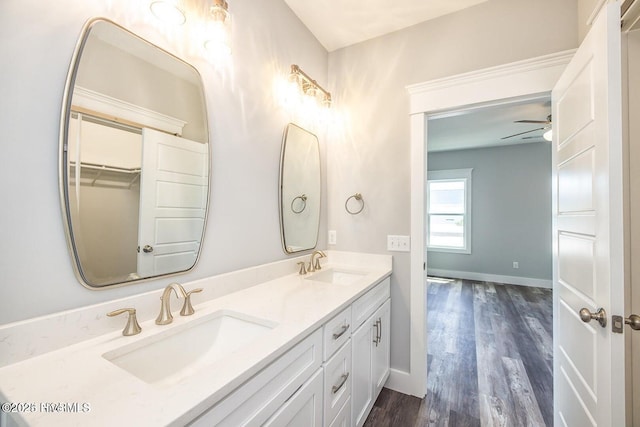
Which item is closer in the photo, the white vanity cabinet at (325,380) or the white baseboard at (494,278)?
the white vanity cabinet at (325,380)

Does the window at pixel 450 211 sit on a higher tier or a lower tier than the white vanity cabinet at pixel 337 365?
higher

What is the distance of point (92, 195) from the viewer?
2.83 ft

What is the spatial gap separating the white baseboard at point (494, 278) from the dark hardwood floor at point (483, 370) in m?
0.86

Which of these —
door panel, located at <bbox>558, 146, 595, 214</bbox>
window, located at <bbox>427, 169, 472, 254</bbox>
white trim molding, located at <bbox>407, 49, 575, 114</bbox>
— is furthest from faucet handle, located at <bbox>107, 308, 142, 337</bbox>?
window, located at <bbox>427, 169, 472, 254</bbox>

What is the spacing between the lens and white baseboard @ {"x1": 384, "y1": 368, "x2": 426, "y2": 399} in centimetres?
190

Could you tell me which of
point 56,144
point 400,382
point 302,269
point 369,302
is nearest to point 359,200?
point 302,269

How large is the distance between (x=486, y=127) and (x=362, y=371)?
12.9 ft

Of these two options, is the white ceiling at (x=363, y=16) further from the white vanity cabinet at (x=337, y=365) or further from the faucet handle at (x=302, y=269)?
the white vanity cabinet at (x=337, y=365)

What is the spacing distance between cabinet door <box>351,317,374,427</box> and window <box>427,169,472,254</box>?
4.43 m

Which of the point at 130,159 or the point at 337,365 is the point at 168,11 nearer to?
the point at 130,159

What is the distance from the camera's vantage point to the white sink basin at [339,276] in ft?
6.27

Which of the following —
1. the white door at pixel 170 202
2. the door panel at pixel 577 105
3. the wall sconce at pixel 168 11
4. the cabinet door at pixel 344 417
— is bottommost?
the cabinet door at pixel 344 417

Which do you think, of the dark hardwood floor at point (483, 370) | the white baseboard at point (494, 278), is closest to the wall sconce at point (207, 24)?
the dark hardwood floor at point (483, 370)

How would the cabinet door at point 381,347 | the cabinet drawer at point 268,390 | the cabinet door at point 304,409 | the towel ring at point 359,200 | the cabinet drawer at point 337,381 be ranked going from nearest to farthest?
the cabinet drawer at point 268,390 → the cabinet door at point 304,409 → the cabinet drawer at point 337,381 → the cabinet door at point 381,347 → the towel ring at point 359,200
